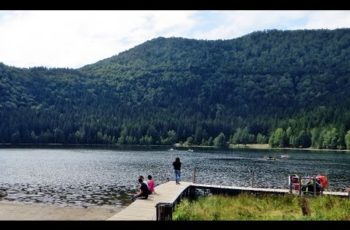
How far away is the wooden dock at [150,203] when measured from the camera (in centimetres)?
2146

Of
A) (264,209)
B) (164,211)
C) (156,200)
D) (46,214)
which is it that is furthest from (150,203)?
(164,211)

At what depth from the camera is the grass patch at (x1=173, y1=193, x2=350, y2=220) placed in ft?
69.7

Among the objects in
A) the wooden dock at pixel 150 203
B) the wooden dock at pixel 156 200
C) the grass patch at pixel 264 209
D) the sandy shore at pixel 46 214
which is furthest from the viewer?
the sandy shore at pixel 46 214

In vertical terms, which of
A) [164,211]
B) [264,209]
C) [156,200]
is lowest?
[264,209]

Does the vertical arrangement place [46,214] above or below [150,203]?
below

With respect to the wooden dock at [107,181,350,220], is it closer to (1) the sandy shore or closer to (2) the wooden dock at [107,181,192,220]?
(2) the wooden dock at [107,181,192,220]

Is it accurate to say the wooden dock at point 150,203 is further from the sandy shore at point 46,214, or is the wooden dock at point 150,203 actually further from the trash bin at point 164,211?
the trash bin at point 164,211

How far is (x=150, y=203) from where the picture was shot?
1042 inches

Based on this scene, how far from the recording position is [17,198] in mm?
39031

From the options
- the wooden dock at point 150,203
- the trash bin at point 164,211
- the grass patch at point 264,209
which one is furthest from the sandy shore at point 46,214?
the trash bin at point 164,211

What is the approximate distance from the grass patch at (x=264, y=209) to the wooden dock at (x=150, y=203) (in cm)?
129

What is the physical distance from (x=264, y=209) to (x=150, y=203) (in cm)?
635

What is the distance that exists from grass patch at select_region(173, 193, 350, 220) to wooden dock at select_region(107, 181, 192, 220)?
4.23 ft

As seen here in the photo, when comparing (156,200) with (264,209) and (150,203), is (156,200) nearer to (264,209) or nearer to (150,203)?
(150,203)
